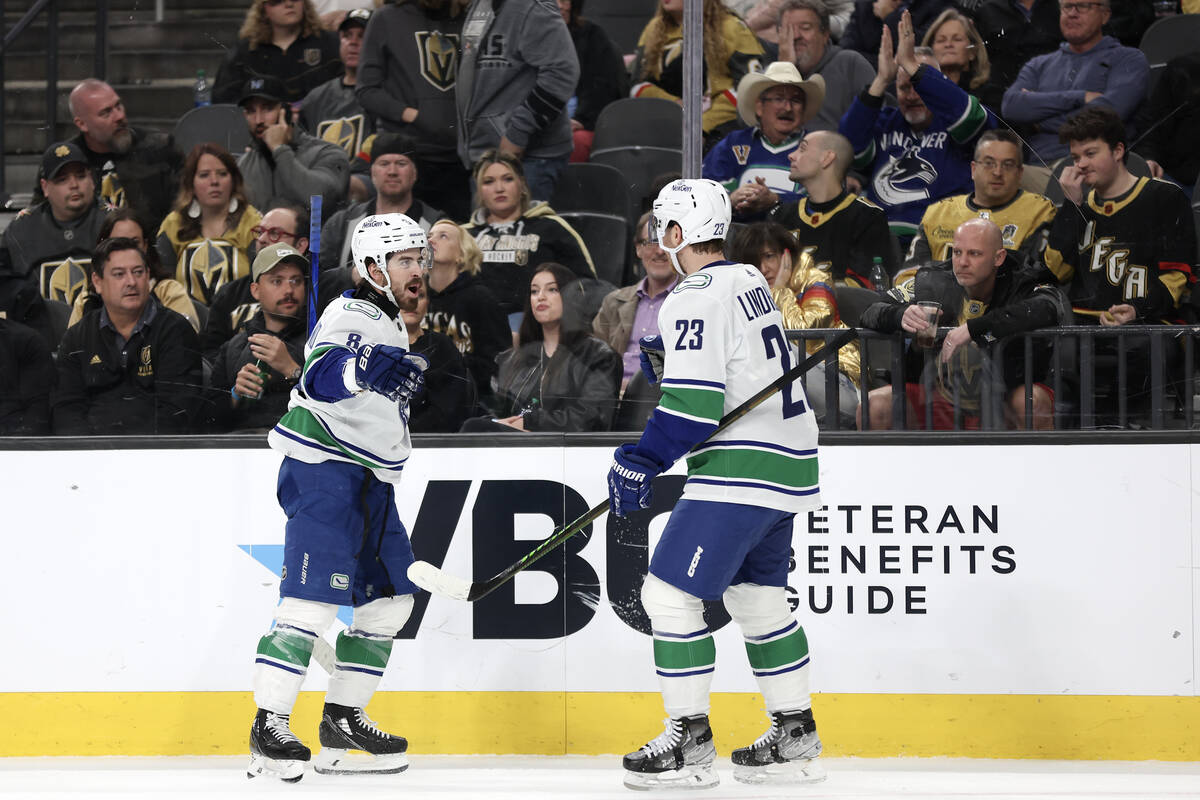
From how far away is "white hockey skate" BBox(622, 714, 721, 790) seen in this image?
3.18 m

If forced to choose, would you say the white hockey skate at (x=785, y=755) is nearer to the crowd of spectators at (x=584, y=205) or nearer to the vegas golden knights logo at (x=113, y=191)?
the crowd of spectators at (x=584, y=205)

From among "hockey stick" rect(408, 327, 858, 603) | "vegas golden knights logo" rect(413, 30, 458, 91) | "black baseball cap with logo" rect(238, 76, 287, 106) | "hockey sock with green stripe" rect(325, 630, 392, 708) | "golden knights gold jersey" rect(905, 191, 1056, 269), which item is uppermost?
"vegas golden knights logo" rect(413, 30, 458, 91)

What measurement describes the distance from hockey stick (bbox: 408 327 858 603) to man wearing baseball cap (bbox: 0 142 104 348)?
1.44 m

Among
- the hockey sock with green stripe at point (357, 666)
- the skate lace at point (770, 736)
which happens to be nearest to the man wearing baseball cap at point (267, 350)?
the hockey sock with green stripe at point (357, 666)

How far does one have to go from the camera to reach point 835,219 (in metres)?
4.10

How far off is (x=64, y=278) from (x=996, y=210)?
2.74 meters

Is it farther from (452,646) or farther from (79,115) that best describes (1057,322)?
(79,115)

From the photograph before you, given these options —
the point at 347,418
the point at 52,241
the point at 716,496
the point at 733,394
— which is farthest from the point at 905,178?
the point at 52,241

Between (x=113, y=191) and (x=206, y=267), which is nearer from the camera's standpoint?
(x=206, y=267)

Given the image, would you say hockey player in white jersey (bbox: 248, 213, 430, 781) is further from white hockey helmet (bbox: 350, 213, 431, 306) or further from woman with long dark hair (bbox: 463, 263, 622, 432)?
woman with long dark hair (bbox: 463, 263, 622, 432)

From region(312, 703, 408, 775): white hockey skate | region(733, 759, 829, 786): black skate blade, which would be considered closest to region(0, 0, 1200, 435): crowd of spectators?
region(312, 703, 408, 775): white hockey skate

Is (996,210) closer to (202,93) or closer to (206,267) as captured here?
(206,267)

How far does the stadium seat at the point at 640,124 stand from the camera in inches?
164

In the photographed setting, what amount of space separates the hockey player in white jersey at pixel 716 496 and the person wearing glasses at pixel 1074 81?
51.2 inches
